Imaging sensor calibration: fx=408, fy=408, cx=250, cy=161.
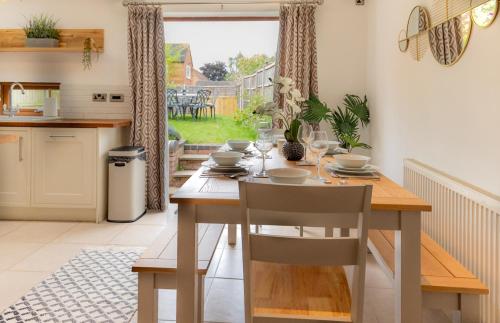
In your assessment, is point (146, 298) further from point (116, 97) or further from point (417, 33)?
point (116, 97)

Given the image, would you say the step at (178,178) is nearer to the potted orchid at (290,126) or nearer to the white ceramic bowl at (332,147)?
the white ceramic bowl at (332,147)

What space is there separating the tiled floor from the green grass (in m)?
1.94

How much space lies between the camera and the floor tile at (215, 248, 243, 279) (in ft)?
9.41

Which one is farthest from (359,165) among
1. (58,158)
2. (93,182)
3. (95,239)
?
(58,158)

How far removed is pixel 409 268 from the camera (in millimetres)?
1460

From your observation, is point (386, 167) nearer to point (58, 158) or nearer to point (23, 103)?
point (58, 158)

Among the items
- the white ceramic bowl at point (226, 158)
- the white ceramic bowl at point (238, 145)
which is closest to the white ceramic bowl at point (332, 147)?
the white ceramic bowl at point (238, 145)

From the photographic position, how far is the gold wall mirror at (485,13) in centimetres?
188

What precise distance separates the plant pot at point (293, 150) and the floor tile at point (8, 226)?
113 inches

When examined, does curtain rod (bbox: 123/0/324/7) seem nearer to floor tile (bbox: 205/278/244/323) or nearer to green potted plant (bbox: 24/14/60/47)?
green potted plant (bbox: 24/14/60/47)

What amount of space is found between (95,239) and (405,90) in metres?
2.94

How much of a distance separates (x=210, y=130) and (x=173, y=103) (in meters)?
0.70

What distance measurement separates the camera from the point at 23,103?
4.88 m

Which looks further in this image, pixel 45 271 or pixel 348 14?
pixel 348 14
